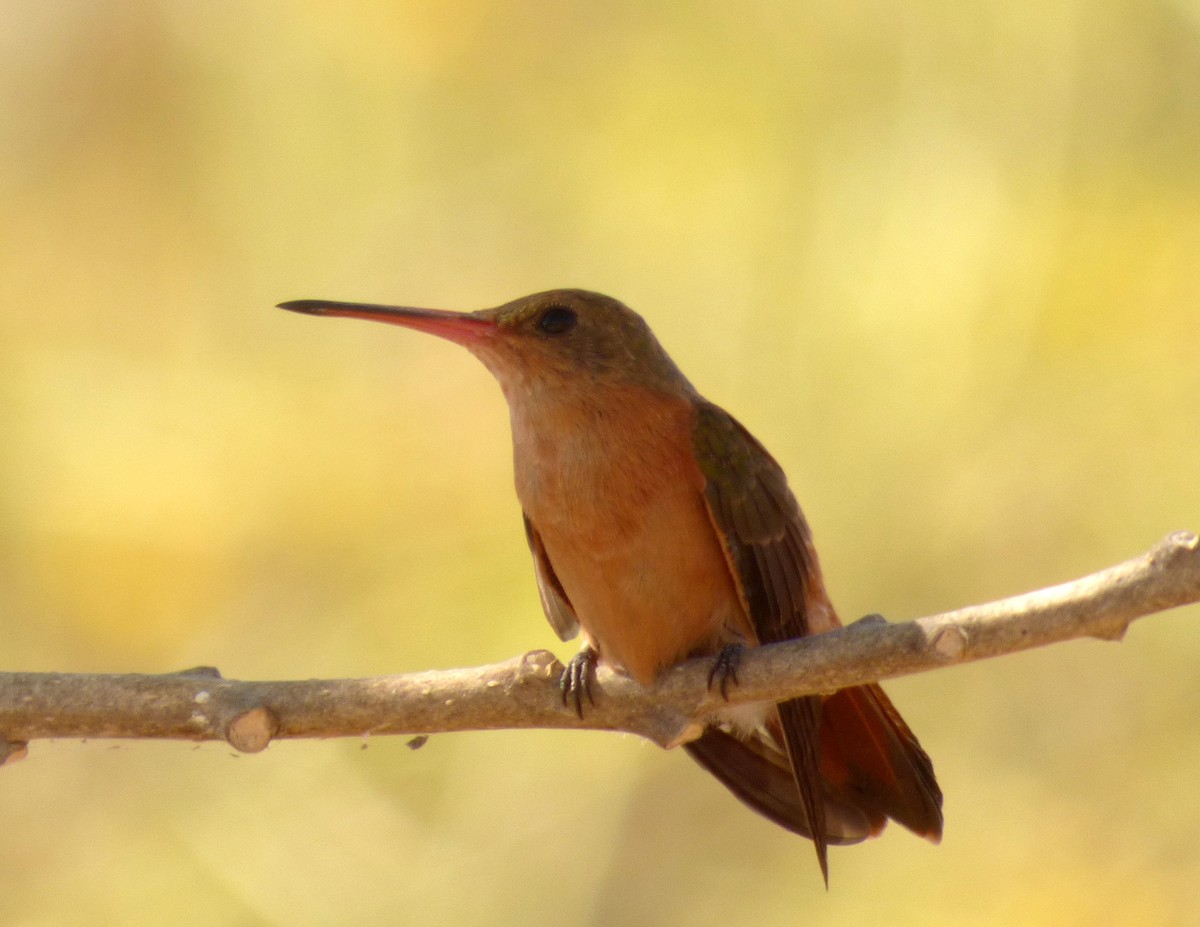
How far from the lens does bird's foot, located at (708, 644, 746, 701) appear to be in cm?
423

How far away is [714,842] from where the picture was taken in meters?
7.66

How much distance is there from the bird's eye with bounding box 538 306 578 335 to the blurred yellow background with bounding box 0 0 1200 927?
2.18m

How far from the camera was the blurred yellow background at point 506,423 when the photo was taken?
7102mm

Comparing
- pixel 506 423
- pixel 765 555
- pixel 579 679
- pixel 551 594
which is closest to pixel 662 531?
pixel 765 555

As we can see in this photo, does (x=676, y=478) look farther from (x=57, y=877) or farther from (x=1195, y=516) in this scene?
(x=57, y=877)

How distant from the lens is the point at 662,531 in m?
4.72

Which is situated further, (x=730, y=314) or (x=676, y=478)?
(x=730, y=314)

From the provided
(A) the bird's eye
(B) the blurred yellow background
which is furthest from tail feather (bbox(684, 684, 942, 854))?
(B) the blurred yellow background

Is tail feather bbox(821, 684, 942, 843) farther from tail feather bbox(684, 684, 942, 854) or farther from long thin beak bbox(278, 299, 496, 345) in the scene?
long thin beak bbox(278, 299, 496, 345)

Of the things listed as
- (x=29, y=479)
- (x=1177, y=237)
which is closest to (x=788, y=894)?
(x=1177, y=237)

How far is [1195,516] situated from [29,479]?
5.74 meters

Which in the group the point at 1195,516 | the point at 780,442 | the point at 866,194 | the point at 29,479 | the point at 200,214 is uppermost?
the point at 200,214

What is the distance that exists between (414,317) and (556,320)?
0.61 m

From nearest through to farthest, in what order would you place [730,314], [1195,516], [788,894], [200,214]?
[1195,516], [788,894], [730,314], [200,214]
